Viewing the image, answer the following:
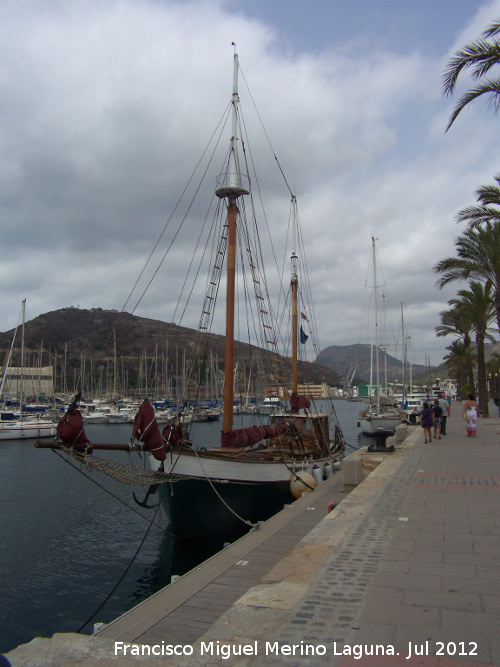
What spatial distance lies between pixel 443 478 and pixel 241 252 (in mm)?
12100

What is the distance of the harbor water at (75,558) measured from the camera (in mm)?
10477

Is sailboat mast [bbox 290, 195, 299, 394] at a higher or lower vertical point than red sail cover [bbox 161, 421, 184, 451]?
higher

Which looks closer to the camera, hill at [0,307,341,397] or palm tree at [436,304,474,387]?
palm tree at [436,304,474,387]

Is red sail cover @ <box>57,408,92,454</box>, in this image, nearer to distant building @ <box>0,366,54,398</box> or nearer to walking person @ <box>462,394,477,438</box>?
walking person @ <box>462,394,477,438</box>

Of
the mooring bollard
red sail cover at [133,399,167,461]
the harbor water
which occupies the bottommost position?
the harbor water

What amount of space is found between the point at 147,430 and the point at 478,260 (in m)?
20.0

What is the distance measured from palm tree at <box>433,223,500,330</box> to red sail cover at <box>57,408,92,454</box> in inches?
797

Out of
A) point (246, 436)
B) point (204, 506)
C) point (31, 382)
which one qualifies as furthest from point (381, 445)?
point (31, 382)

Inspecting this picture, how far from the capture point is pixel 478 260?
2486 cm

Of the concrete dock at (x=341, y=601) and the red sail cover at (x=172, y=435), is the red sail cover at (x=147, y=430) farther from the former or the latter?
the concrete dock at (x=341, y=601)

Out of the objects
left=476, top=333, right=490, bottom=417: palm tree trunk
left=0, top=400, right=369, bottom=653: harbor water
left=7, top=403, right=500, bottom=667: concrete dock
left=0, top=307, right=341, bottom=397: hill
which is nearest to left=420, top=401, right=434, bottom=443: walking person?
left=0, top=400, right=369, bottom=653: harbor water

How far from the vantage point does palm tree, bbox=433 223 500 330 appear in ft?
77.2

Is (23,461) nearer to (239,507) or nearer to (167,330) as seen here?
(239,507)

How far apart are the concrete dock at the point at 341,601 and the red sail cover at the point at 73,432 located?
3858mm
